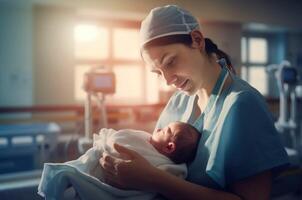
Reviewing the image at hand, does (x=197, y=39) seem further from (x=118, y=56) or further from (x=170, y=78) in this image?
(x=118, y=56)

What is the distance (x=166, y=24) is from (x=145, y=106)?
2.84m

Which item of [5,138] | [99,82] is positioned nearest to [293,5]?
[99,82]

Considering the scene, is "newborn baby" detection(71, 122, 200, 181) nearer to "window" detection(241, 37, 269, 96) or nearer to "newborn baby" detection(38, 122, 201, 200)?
"newborn baby" detection(38, 122, 201, 200)

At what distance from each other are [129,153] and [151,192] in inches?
5.3

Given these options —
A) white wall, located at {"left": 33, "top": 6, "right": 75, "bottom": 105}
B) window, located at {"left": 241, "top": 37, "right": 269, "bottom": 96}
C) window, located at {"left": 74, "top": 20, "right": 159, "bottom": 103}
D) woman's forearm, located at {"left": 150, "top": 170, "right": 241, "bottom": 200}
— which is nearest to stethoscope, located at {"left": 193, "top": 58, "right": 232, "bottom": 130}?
woman's forearm, located at {"left": 150, "top": 170, "right": 241, "bottom": 200}

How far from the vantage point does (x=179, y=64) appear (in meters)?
1.03

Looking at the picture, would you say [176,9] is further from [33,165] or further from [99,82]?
[33,165]

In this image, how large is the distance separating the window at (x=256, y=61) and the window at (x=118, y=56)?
91.2 inches

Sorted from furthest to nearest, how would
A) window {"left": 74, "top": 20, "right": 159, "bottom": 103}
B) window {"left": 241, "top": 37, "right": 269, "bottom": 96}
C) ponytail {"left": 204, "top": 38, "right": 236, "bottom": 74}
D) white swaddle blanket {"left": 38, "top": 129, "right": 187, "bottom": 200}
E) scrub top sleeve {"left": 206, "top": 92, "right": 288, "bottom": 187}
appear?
window {"left": 241, "top": 37, "right": 269, "bottom": 96}, window {"left": 74, "top": 20, "right": 159, "bottom": 103}, ponytail {"left": 204, "top": 38, "right": 236, "bottom": 74}, white swaddle blanket {"left": 38, "top": 129, "right": 187, "bottom": 200}, scrub top sleeve {"left": 206, "top": 92, "right": 288, "bottom": 187}

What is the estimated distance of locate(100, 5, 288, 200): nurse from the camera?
893 millimetres

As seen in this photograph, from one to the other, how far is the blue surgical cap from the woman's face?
38 millimetres

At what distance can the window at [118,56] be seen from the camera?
5.29m

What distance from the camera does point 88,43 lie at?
210 inches

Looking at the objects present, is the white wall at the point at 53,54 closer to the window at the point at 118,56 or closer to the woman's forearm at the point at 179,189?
the window at the point at 118,56
